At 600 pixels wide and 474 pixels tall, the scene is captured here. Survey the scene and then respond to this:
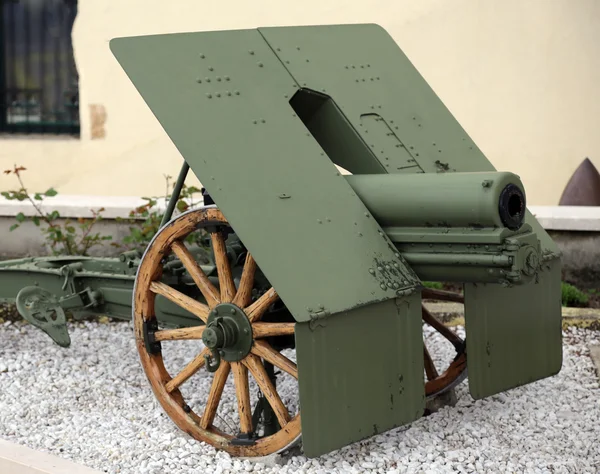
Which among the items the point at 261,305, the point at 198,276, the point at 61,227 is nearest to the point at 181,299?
the point at 198,276

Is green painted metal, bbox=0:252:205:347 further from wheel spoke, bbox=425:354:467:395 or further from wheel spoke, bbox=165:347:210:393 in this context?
wheel spoke, bbox=425:354:467:395

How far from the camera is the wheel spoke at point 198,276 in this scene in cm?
450

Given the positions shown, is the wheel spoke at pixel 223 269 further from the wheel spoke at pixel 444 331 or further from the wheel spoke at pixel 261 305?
the wheel spoke at pixel 444 331

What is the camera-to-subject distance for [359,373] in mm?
4086

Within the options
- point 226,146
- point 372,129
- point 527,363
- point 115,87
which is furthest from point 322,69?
point 115,87

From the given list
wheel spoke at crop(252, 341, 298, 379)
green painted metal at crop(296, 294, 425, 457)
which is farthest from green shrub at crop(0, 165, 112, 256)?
green painted metal at crop(296, 294, 425, 457)

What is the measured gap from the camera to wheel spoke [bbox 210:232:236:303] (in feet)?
14.6

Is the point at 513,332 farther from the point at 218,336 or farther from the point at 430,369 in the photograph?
the point at 218,336

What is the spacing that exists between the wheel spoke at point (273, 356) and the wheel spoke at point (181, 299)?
303 millimetres

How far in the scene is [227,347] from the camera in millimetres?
4363

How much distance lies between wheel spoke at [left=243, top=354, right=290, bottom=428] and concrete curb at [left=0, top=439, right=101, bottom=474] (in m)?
0.71

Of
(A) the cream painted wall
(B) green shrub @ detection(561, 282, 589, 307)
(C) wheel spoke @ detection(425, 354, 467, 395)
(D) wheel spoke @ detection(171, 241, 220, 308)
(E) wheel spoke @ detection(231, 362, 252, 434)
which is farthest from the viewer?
(A) the cream painted wall

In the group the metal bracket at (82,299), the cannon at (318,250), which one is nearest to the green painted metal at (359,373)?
the cannon at (318,250)

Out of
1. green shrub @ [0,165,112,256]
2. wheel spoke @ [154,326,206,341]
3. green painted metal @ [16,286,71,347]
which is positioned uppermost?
wheel spoke @ [154,326,206,341]
